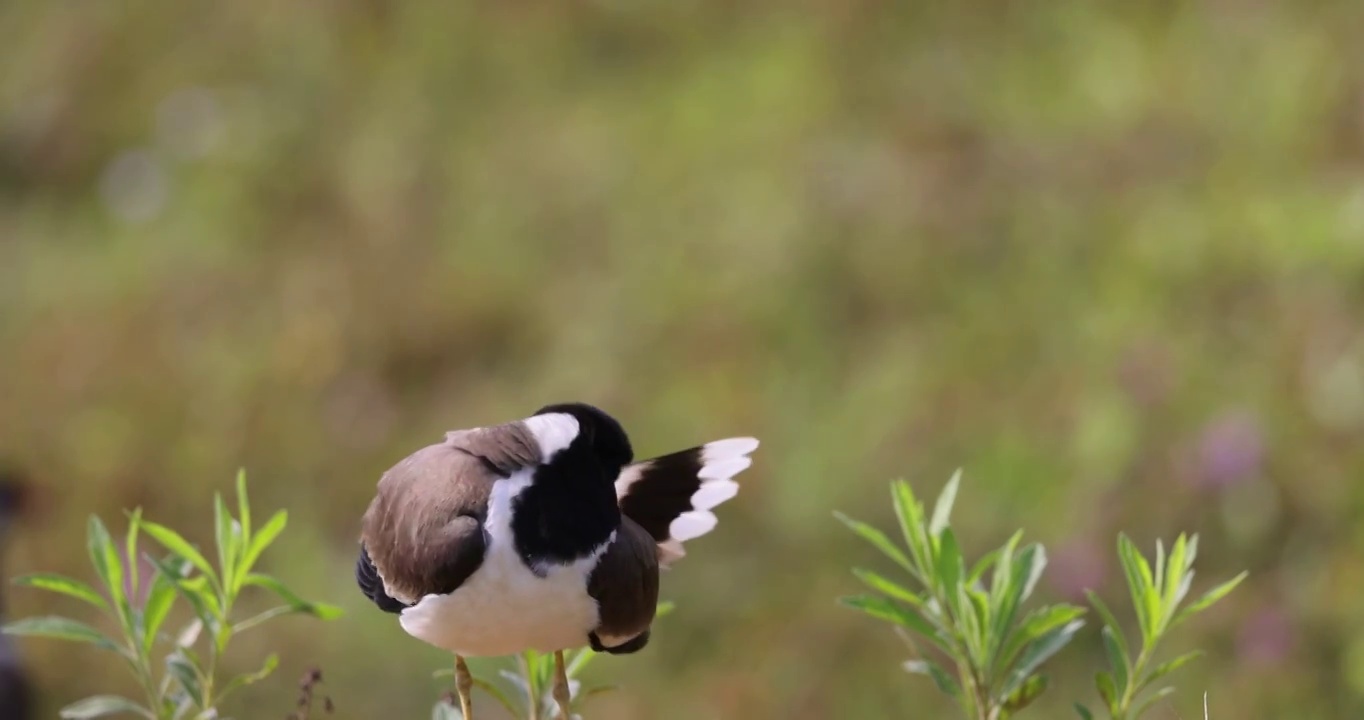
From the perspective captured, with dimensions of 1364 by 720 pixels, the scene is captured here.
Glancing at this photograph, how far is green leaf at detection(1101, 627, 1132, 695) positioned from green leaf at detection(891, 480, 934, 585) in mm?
230

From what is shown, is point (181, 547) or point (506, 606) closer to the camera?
point (506, 606)

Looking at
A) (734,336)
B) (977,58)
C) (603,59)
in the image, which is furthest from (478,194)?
(977,58)

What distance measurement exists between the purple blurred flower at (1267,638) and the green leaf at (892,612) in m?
2.61

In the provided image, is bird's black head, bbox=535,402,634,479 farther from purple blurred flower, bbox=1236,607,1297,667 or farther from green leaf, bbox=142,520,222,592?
purple blurred flower, bbox=1236,607,1297,667

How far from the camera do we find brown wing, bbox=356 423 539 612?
6.05ft

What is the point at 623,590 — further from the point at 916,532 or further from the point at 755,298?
the point at 755,298

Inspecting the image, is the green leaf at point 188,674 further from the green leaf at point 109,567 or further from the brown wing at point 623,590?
the brown wing at point 623,590

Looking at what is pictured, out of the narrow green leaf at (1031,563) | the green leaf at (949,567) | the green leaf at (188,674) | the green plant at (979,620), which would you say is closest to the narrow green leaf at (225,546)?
the green leaf at (188,674)

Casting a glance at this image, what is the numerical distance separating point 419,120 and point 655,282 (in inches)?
65.7

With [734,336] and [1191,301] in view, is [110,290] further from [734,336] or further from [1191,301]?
[1191,301]

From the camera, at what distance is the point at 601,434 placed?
6.29 ft

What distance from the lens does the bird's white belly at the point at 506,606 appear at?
1.82 meters

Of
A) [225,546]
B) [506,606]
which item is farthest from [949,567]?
[225,546]

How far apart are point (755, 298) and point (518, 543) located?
153 inches
